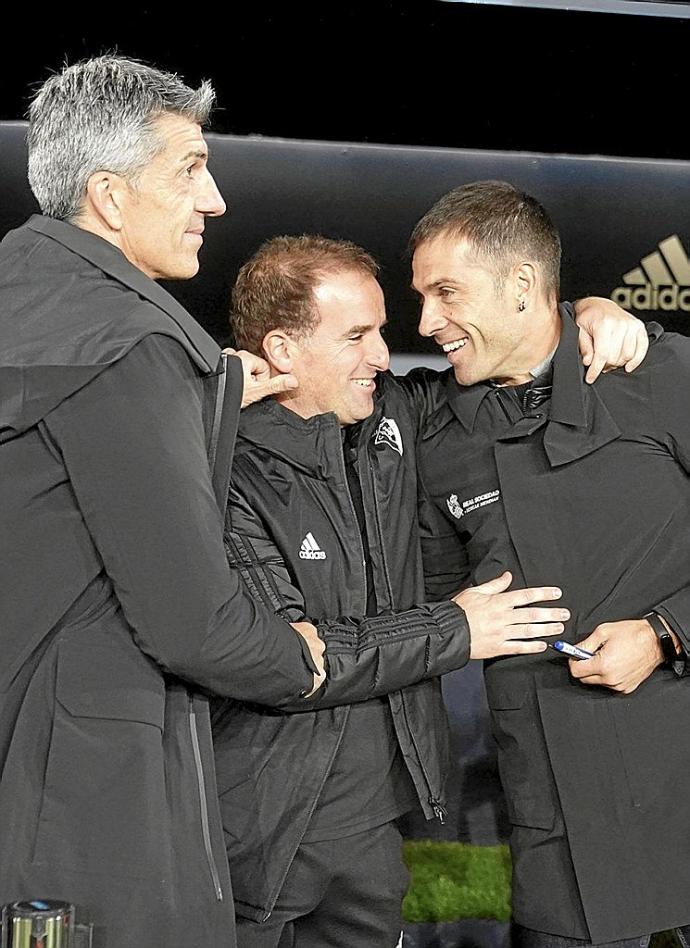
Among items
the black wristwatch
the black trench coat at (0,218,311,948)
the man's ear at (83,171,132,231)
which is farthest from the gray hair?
the black wristwatch

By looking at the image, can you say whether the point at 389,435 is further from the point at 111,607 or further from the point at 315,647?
the point at 111,607

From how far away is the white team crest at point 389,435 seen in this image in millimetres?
2246

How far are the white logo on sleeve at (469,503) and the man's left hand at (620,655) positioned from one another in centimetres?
29

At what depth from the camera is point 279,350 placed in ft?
7.57

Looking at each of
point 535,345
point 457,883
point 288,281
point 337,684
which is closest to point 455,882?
point 457,883

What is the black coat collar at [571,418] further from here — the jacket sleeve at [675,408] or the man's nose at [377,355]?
the man's nose at [377,355]

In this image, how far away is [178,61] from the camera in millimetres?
2922

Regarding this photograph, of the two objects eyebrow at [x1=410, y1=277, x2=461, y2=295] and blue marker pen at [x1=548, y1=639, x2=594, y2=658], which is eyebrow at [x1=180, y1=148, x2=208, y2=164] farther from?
blue marker pen at [x1=548, y1=639, x2=594, y2=658]

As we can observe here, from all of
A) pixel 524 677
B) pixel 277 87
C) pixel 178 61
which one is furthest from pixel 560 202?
pixel 524 677

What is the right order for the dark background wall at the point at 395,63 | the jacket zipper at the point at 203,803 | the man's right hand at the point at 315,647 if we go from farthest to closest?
the dark background wall at the point at 395,63, the man's right hand at the point at 315,647, the jacket zipper at the point at 203,803

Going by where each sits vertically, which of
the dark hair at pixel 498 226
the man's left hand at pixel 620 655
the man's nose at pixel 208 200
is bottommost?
the man's left hand at pixel 620 655

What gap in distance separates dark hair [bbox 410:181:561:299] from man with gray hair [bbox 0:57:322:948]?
0.75 m

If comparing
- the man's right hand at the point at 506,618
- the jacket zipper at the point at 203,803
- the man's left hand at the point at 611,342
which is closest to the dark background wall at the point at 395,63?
the man's left hand at the point at 611,342

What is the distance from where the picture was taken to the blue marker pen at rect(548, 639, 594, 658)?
1979 mm
